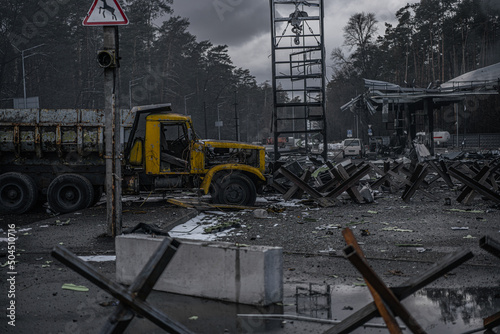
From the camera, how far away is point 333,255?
7.36m

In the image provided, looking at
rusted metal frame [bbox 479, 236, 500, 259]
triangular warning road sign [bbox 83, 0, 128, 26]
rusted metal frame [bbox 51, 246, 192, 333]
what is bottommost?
rusted metal frame [bbox 51, 246, 192, 333]

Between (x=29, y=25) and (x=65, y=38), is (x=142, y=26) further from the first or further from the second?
(x=29, y=25)

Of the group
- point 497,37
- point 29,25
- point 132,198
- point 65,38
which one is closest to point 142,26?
point 65,38

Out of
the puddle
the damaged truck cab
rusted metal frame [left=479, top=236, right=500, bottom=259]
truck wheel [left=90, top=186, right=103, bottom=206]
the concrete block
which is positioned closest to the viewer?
rusted metal frame [left=479, top=236, right=500, bottom=259]

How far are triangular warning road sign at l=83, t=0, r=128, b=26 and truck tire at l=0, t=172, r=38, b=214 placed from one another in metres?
6.84

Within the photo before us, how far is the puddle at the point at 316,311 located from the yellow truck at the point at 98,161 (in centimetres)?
775

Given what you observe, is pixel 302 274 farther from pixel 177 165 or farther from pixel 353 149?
pixel 353 149

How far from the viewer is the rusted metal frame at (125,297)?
3.07m

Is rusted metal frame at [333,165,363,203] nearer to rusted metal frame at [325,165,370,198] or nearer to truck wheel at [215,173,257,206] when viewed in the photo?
rusted metal frame at [325,165,370,198]

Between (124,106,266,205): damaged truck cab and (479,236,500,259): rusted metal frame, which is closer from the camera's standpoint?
(479,236,500,259): rusted metal frame

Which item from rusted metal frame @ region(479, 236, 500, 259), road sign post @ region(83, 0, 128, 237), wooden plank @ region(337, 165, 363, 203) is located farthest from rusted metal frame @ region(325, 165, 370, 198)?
rusted metal frame @ region(479, 236, 500, 259)

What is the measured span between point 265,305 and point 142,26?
59707 millimetres

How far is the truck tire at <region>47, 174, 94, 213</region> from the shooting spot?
521 inches

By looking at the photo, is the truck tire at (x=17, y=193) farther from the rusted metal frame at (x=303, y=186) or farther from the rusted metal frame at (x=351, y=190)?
the rusted metal frame at (x=351, y=190)
